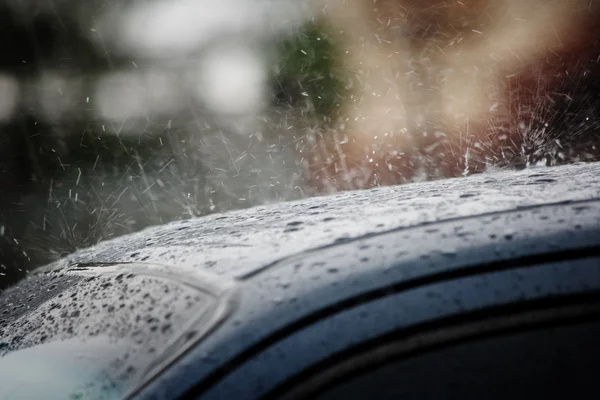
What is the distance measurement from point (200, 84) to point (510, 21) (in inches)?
265

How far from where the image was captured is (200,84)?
44.3ft

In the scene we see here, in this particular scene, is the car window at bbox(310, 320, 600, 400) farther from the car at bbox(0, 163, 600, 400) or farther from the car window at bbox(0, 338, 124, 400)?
the car window at bbox(0, 338, 124, 400)

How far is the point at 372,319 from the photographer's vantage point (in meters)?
0.98

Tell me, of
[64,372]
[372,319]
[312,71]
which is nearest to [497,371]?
[372,319]

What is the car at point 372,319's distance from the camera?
961 millimetres

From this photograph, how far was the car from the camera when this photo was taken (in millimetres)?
961

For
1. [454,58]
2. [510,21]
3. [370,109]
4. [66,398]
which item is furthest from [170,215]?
[66,398]

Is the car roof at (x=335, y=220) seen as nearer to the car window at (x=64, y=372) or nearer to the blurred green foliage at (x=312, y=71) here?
the car window at (x=64, y=372)

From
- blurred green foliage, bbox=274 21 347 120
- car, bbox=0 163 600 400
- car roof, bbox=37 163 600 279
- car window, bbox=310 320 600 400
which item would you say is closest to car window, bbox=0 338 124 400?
car, bbox=0 163 600 400

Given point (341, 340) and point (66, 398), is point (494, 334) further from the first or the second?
point (66, 398)

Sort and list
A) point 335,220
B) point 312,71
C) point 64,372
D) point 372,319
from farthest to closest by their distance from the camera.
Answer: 1. point 312,71
2. point 335,220
3. point 64,372
4. point 372,319

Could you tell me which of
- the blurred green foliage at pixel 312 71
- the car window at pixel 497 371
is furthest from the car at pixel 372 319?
the blurred green foliage at pixel 312 71

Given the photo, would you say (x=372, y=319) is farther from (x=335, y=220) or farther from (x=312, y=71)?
(x=312, y=71)

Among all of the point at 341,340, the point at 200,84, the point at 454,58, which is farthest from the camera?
the point at 200,84
